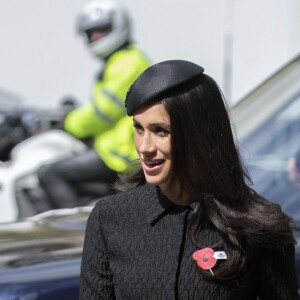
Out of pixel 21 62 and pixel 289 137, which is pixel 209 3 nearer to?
pixel 21 62

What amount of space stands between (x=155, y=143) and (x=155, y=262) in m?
0.26

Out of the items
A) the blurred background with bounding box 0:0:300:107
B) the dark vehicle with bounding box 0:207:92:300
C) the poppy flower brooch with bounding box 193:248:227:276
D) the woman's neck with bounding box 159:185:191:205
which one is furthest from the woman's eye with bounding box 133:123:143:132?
the blurred background with bounding box 0:0:300:107

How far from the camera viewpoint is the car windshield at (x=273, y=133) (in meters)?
3.82

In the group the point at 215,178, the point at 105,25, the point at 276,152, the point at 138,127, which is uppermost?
the point at 138,127

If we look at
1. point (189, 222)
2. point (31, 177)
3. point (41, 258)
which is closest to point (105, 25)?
point (31, 177)

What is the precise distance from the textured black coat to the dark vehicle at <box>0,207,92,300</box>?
0.51 metres

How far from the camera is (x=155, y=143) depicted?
2.26 metres

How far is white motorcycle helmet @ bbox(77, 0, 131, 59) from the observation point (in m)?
6.21

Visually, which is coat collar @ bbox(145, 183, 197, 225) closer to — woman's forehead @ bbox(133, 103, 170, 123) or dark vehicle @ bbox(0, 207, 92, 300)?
woman's forehead @ bbox(133, 103, 170, 123)

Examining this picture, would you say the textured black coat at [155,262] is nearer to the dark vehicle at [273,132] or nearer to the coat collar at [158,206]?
the coat collar at [158,206]

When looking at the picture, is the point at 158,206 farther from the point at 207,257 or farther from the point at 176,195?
the point at 207,257

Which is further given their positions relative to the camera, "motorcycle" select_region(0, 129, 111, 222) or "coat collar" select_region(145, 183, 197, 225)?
"motorcycle" select_region(0, 129, 111, 222)

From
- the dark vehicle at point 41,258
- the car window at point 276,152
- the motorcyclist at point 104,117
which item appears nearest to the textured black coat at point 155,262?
the dark vehicle at point 41,258

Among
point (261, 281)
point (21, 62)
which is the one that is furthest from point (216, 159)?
point (21, 62)
